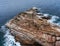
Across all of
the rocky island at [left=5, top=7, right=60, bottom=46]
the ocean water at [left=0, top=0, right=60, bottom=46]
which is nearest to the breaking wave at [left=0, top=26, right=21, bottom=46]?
the ocean water at [left=0, top=0, right=60, bottom=46]

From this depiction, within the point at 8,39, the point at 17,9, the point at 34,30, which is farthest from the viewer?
the point at 17,9

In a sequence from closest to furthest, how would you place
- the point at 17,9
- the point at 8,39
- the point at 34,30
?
the point at 34,30 < the point at 8,39 < the point at 17,9

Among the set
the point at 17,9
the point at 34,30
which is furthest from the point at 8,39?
the point at 17,9

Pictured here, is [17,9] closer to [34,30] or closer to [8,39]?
[8,39]

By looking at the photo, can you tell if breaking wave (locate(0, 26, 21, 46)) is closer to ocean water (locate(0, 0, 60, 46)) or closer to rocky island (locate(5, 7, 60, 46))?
ocean water (locate(0, 0, 60, 46))

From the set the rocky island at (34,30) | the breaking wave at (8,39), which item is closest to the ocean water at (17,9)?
the breaking wave at (8,39)

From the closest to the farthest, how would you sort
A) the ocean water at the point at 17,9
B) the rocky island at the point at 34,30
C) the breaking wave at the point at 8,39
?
the rocky island at the point at 34,30 < the breaking wave at the point at 8,39 < the ocean water at the point at 17,9

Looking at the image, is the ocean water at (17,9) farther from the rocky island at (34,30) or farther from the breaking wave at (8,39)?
the rocky island at (34,30)
